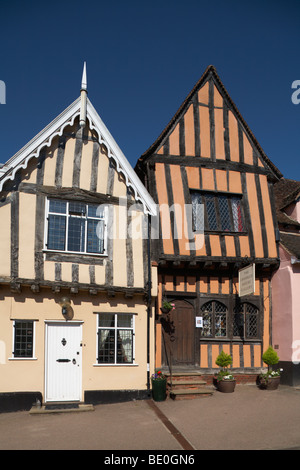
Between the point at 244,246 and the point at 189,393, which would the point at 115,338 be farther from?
the point at 244,246

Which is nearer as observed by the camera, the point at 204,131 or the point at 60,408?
the point at 60,408

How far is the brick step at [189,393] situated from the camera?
38.1ft

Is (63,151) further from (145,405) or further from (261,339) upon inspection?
(261,339)

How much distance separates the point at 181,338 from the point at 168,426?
15.5ft

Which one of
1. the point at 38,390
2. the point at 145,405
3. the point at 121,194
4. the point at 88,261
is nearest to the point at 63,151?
the point at 121,194

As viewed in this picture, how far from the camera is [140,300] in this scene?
40.5 ft

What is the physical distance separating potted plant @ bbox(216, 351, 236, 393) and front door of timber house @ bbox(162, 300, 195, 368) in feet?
3.41

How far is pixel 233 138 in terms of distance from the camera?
15102 mm

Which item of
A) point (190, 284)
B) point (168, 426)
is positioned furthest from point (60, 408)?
point (190, 284)

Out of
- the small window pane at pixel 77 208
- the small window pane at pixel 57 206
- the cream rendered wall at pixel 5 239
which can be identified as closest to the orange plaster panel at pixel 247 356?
the small window pane at pixel 77 208

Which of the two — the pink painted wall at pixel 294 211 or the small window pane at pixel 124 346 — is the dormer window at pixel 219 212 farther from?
the small window pane at pixel 124 346

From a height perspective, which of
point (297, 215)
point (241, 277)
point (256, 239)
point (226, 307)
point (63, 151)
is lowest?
point (226, 307)

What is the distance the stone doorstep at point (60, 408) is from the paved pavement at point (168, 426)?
0.69 feet

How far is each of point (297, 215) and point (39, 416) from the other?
12.0m
